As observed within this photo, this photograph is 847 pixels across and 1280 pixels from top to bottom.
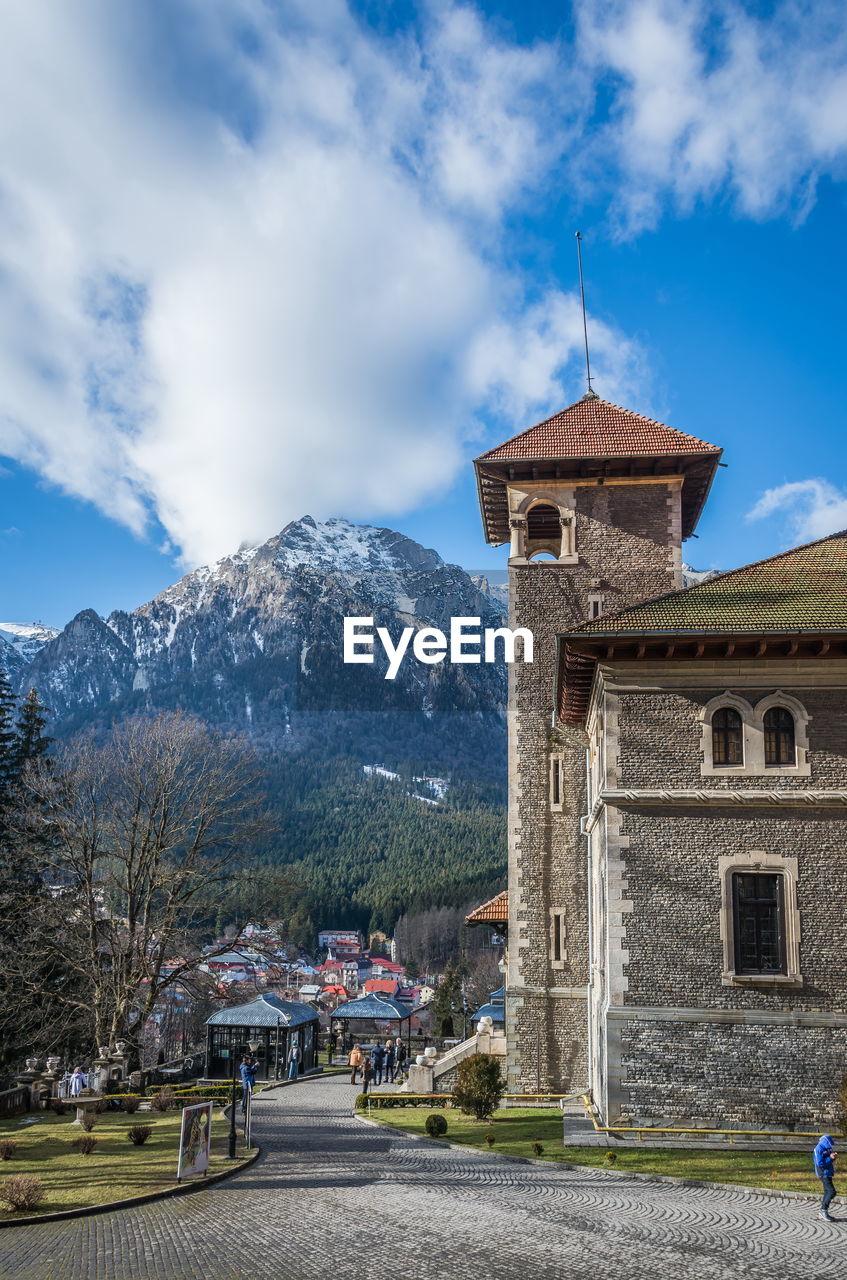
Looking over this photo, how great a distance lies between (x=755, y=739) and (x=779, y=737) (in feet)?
1.72

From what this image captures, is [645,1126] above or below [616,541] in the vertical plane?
below

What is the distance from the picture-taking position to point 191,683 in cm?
18988

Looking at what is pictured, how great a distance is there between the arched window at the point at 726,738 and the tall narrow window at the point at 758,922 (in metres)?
2.22

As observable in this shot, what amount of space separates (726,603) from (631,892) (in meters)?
6.36

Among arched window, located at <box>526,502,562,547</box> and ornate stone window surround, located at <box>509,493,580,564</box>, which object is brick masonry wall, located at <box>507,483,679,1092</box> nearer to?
ornate stone window surround, located at <box>509,493,580,564</box>

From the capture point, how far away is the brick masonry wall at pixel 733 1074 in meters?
19.2

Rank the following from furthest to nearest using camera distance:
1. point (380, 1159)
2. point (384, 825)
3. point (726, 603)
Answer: point (384, 825)
point (726, 603)
point (380, 1159)

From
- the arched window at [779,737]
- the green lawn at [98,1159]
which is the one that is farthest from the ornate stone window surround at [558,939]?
the green lawn at [98,1159]

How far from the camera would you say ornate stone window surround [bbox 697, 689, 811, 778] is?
20.8m

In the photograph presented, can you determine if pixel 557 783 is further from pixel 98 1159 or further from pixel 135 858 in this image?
pixel 98 1159

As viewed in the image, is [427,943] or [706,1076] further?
[427,943]

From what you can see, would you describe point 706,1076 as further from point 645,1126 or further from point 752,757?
point 752,757

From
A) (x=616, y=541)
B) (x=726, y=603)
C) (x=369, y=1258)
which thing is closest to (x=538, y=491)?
(x=616, y=541)

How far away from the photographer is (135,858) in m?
34.1
